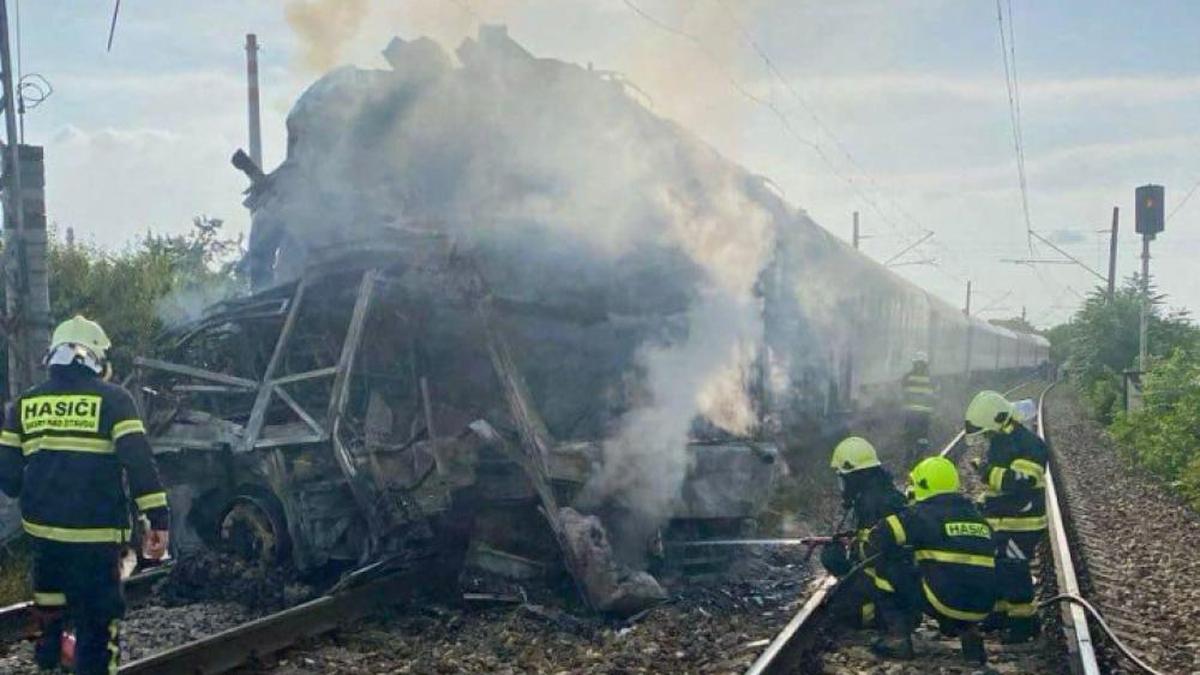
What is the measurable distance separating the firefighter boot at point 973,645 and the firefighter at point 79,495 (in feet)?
14.4

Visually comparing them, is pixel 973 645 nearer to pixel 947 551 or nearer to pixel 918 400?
pixel 947 551

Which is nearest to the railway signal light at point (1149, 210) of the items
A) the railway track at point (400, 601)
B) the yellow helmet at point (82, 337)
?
the railway track at point (400, 601)

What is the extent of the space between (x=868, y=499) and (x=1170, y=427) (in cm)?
1035

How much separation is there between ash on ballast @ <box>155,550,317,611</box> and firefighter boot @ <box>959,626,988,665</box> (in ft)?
14.0

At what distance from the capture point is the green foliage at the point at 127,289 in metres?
12.6

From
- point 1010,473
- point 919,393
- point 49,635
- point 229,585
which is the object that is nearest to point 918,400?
point 919,393

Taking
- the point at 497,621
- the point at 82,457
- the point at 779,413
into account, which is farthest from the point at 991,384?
the point at 82,457

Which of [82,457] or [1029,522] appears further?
[1029,522]

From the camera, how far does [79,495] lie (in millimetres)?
5242

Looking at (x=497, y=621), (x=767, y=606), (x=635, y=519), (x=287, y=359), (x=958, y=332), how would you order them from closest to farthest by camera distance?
(x=497, y=621)
(x=767, y=606)
(x=635, y=519)
(x=287, y=359)
(x=958, y=332)

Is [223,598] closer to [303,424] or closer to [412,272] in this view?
[303,424]

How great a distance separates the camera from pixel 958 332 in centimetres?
2909

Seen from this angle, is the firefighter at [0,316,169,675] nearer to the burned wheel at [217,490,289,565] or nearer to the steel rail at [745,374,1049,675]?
the burned wheel at [217,490,289,565]

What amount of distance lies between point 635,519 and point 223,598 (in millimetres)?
2996
